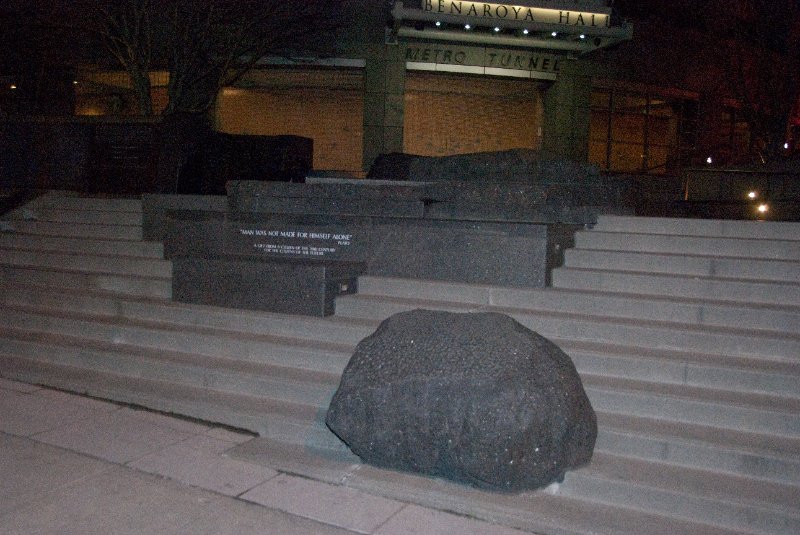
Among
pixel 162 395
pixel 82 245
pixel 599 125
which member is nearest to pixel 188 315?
pixel 162 395

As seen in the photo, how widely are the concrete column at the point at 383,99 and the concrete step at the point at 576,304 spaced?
10.0 m

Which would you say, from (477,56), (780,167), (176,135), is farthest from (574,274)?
(477,56)

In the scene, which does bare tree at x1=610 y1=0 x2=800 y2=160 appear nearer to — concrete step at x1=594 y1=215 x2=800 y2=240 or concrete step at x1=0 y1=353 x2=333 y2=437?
concrete step at x1=594 y1=215 x2=800 y2=240

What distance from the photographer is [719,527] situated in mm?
4328

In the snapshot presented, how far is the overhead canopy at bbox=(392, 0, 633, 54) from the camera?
48.1ft

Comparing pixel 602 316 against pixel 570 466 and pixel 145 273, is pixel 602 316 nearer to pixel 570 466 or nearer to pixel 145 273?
pixel 570 466

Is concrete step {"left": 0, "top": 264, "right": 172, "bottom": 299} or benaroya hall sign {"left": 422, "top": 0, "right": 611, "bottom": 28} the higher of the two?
benaroya hall sign {"left": 422, "top": 0, "right": 611, "bottom": 28}

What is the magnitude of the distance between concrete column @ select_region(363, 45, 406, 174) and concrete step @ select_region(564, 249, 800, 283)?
10079 millimetres

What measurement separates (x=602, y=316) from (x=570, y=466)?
2.09 m

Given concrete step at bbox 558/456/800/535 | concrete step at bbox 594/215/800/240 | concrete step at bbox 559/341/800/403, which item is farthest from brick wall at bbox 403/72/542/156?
concrete step at bbox 558/456/800/535

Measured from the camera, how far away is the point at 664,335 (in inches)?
236

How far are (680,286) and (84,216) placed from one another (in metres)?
7.85

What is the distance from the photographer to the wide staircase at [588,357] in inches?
180

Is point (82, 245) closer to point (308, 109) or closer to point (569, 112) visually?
point (308, 109)
